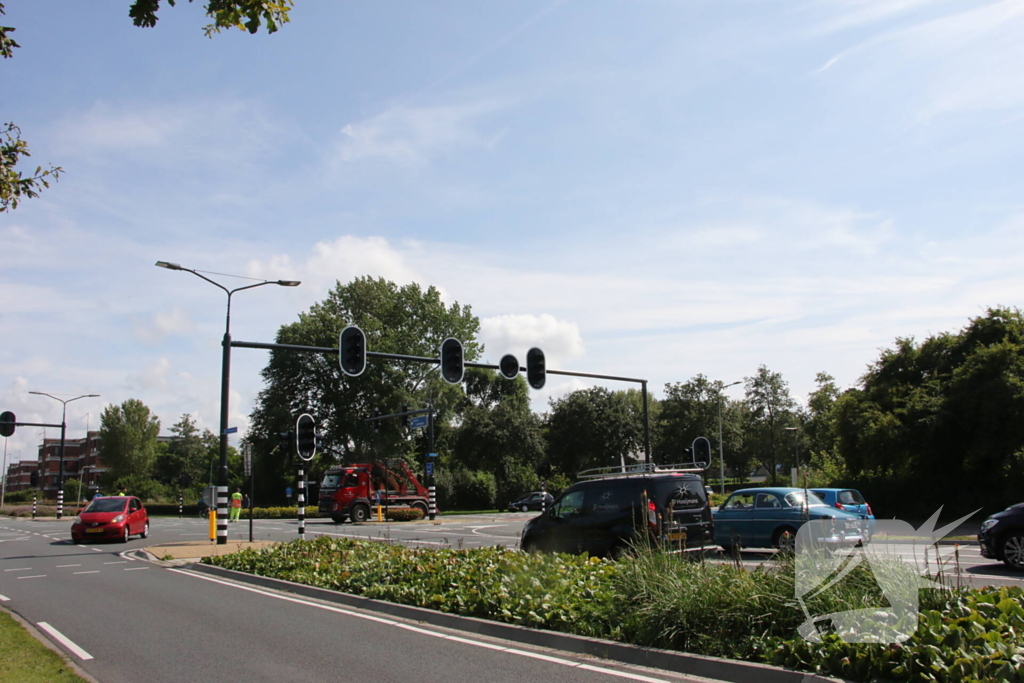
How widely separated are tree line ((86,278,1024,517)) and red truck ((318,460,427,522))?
863cm

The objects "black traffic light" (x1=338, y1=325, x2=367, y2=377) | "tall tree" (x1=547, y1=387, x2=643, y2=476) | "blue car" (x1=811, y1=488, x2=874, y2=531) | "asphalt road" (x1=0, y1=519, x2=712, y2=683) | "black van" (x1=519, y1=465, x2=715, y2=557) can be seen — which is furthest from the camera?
"tall tree" (x1=547, y1=387, x2=643, y2=476)

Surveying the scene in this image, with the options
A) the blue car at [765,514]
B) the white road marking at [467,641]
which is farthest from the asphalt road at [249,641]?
the blue car at [765,514]

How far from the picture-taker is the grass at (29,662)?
6.82 meters

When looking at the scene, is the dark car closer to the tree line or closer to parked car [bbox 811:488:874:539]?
parked car [bbox 811:488:874:539]

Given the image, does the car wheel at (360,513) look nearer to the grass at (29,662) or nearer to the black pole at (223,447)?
the black pole at (223,447)

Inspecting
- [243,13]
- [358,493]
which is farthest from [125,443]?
[243,13]

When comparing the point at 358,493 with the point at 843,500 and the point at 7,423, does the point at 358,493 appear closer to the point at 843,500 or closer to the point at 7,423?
the point at 7,423

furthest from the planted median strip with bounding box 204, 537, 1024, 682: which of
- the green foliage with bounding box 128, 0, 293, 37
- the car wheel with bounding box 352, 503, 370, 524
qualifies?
the car wheel with bounding box 352, 503, 370, 524

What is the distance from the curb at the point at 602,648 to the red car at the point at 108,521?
15.7 meters

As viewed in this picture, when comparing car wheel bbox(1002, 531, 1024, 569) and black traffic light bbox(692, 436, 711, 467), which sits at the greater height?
black traffic light bbox(692, 436, 711, 467)

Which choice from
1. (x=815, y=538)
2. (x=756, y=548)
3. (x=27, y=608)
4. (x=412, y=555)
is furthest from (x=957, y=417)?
(x=27, y=608)

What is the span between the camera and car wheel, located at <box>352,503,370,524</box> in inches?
1374

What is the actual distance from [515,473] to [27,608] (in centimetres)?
4818

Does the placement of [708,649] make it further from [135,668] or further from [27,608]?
[27,608]
